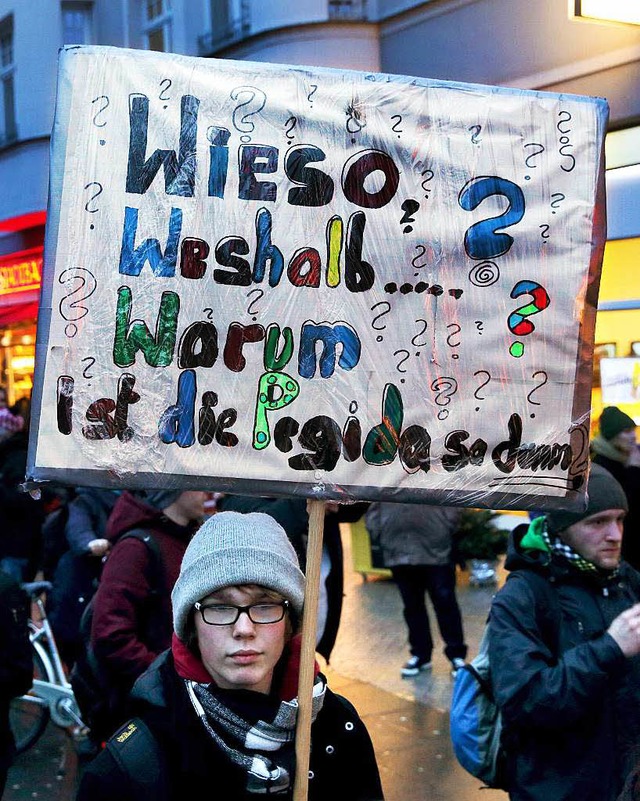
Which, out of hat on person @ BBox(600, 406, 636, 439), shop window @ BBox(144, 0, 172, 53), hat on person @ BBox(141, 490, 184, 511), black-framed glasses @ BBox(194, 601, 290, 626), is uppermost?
shop window @ BBox(144, 0, 172, 53)

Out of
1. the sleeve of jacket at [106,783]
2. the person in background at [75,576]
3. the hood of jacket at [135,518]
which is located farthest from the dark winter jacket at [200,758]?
the person in background at [75,576]

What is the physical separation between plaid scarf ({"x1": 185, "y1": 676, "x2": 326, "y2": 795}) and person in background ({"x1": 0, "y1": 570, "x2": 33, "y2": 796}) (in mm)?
1739

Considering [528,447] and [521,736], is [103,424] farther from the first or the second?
[521,736]

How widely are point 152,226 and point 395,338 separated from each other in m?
0.66

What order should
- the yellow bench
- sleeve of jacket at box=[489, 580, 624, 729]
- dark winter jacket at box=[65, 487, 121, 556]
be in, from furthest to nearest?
the yellow bench, dark winter jacket at box=[65, 487, 121, 556], sleeve of jacket at box=[489, 580, 624, 729]

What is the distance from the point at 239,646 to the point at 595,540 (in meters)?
1.47

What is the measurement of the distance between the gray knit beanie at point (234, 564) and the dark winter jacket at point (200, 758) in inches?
6.2

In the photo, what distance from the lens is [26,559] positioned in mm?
7977

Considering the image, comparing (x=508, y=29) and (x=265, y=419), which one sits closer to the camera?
(x=265, y=419)

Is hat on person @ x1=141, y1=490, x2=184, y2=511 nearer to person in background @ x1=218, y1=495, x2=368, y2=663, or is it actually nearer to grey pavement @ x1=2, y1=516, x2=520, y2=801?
person in background @ x1=218, y1=495, x2=368, y2=663

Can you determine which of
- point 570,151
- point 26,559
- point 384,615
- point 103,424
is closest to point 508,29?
point 384,615

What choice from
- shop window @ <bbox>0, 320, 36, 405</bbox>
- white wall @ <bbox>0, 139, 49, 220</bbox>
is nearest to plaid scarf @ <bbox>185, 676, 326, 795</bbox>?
white wall @ <bbox>0, 139, 49, 220</bbox>

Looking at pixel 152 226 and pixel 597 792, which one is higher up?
pixel 152 226

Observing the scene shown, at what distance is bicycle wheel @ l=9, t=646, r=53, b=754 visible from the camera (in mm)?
6609
